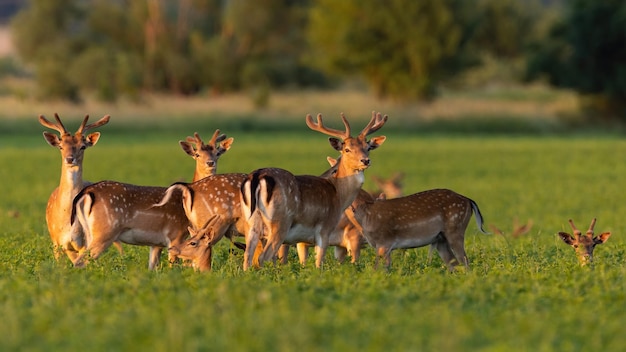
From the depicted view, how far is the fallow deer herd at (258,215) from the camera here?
37.8 feet

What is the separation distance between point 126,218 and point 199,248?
85 cm

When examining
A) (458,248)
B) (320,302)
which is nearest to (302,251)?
(458,248)

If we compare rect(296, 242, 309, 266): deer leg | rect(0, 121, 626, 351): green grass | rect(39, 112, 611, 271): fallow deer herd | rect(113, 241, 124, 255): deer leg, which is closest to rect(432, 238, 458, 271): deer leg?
rect(39, 112, 611, 271): fallow deer herd

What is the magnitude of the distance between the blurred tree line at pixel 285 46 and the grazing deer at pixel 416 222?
131 feet

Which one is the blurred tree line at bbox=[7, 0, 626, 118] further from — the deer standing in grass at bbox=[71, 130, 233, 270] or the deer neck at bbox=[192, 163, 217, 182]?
the deer standing in grass at bbox=[71, 130, 233, 270]

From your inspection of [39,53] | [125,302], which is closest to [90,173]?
[125,302]

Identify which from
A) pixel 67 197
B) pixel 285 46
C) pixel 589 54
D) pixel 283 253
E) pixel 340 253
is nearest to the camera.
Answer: pixel 67 197

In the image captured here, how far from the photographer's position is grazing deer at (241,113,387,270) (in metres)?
11.4

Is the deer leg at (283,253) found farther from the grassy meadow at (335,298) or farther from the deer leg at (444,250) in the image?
the deer leg at (444,250)

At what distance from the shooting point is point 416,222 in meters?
12.6

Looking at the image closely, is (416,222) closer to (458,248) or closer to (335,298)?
(458,248)

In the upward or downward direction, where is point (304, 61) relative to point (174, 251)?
upward

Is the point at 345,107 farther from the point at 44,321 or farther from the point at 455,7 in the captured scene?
the point at 44,321

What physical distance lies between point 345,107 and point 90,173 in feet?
93.1
